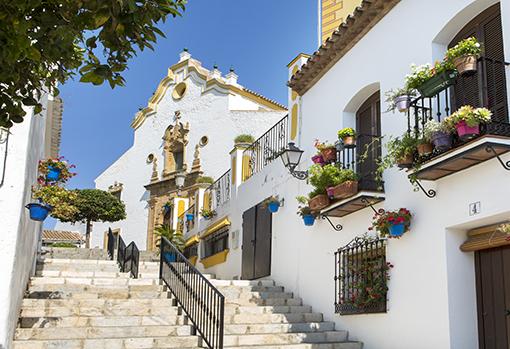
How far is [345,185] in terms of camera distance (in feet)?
27.8

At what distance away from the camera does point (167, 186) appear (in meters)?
29.3

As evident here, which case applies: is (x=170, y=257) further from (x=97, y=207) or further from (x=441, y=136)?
(x=97, y=207)

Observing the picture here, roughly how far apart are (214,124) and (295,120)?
15.9 meters

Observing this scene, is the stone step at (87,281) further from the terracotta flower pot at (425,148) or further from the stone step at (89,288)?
the terracotta flower pot at (425,148)

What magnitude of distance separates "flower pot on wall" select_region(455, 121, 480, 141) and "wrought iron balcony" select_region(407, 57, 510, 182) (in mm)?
40

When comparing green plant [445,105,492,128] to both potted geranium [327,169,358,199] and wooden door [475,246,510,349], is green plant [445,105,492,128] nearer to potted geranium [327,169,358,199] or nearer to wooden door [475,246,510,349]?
wooden door [475,246,510,349]

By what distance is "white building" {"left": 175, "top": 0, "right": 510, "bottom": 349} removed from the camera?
671 centimetres

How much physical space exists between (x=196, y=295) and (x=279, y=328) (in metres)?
1.40

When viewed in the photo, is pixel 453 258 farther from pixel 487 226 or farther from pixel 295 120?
pixel 295 120

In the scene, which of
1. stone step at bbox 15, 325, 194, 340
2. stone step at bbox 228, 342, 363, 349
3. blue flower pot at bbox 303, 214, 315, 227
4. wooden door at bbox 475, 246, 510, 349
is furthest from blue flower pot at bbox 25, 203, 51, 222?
wooden door at bbox 475, 246, 510, 349

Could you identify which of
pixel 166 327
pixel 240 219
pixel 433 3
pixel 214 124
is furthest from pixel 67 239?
pixel 433 3

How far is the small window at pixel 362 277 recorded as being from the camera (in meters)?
8.20

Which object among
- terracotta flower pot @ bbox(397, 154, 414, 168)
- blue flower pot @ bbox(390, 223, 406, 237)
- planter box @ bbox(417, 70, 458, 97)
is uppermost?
planter box @ bbox(417, 70, 458, 97)

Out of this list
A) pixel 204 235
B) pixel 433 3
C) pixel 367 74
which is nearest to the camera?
pixel 433 3
